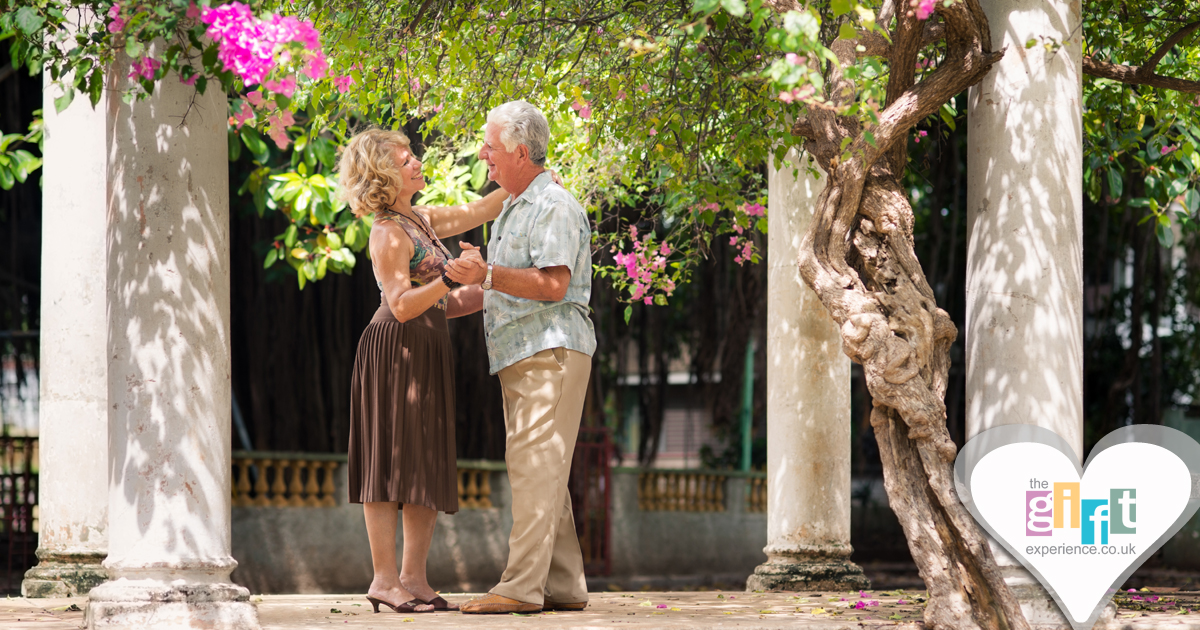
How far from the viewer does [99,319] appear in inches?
223

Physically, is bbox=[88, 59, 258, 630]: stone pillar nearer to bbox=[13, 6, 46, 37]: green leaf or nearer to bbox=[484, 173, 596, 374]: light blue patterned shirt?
bbox=[13, 6, 46, 37]: green leaf

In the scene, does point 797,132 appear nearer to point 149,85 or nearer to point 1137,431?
point 1137,431

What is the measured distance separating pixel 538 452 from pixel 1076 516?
1704 mm

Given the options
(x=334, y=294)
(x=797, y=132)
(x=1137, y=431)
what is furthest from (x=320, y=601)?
(x=334, y=294)

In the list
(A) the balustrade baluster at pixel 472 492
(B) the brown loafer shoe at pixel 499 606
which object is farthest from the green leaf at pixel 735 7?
(A) the balustrade baluster at pixel 472 492

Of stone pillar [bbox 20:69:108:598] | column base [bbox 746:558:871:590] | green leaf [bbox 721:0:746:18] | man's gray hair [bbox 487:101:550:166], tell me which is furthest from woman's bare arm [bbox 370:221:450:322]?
column base [bbox 746:558:871:590]

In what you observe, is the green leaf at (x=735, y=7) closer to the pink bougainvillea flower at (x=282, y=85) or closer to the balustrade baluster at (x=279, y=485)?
the pink bougainvillea flower at (x=282, y=85)

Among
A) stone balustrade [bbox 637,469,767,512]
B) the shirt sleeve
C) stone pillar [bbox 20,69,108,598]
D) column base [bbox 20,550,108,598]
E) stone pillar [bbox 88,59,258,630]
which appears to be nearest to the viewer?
stone pillar [bbox 88,59,258,630]

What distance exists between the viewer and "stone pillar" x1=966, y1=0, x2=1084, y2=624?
365 cm

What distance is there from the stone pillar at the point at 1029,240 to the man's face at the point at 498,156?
1548 millimetres

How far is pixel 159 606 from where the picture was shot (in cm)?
343

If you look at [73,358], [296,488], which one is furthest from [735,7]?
[296,488]

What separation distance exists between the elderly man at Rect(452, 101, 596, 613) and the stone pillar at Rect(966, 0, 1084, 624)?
4.29 ft

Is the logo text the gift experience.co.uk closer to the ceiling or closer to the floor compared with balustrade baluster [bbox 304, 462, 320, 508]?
closer to the ceiling
